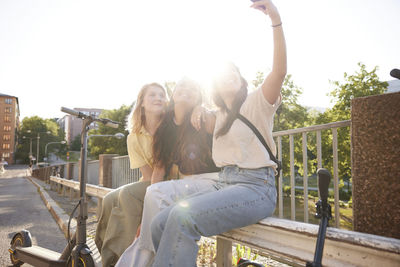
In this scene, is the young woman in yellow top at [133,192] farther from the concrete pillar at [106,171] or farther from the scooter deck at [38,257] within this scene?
the concrete pillar at [106,171]

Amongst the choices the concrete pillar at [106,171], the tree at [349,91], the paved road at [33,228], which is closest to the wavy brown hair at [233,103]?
the paved road at [33,228]

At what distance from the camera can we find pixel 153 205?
80.1 inches

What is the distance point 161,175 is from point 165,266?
1169 mm

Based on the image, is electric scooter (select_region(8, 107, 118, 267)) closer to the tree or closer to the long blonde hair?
the long blonde hair

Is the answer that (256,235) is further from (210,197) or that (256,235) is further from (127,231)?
(127,231)

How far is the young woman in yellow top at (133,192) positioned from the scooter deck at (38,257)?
0.55 meters

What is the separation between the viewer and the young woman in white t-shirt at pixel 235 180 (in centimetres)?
162

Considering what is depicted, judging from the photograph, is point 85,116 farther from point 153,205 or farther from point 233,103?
point 233,103

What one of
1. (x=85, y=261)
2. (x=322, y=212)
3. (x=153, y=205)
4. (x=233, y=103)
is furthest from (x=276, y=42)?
(x=85, y=261)

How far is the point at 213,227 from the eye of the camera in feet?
5.52

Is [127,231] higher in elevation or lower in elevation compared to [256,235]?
lower

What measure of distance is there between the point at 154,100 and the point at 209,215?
175 cm

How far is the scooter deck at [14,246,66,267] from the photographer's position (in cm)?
297

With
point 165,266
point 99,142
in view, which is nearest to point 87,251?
point 165,266
